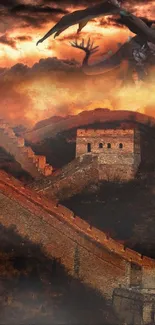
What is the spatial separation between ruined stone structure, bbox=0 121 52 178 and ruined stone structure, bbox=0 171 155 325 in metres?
7.31

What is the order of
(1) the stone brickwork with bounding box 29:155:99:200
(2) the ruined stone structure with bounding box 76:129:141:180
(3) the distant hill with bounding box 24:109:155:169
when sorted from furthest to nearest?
(3) the distant hill with bounding box 24:109:155:169 → (2) the ruined stone structure with bounding box 76:129:141:180 → (1) the stone brickwork with bounding box 29:155:99:200

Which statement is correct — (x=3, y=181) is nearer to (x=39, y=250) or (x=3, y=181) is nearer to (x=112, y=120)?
(x=39, y=250)

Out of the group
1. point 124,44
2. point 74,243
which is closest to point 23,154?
point 74,243

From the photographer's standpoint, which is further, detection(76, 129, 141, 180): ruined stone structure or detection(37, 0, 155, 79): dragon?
detection(76, 129, 141, 180): ruined stone structure

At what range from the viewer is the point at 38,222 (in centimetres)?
2456

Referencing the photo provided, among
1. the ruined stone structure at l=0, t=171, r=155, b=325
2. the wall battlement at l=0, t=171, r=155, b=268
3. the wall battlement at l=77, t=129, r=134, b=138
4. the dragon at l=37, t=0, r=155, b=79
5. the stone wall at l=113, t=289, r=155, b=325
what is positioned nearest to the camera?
the stone wall at l=113, t=289, r=155, b=325

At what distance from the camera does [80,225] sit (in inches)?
974

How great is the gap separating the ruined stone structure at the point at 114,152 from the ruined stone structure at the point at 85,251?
316 inches

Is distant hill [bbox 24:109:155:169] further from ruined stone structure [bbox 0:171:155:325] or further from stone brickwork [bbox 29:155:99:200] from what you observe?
ruined stone structure [bbox 0:171:155:325]

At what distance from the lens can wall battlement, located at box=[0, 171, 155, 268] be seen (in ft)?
78.3

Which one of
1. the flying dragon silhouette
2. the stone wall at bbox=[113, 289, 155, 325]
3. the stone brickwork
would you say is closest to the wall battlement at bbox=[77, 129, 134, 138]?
the stone brickwork

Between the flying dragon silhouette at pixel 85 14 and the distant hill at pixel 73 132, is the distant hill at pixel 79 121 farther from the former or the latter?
the flying dragon silhouette at pixel 85 14

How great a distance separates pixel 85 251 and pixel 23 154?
11.1 meters

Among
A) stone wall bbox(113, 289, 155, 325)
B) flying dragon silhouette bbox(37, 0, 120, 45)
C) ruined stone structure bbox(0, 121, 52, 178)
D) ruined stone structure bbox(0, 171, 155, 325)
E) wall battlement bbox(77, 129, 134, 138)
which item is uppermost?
flying dragon silhouette bbox(37, 0, 120, 45)
